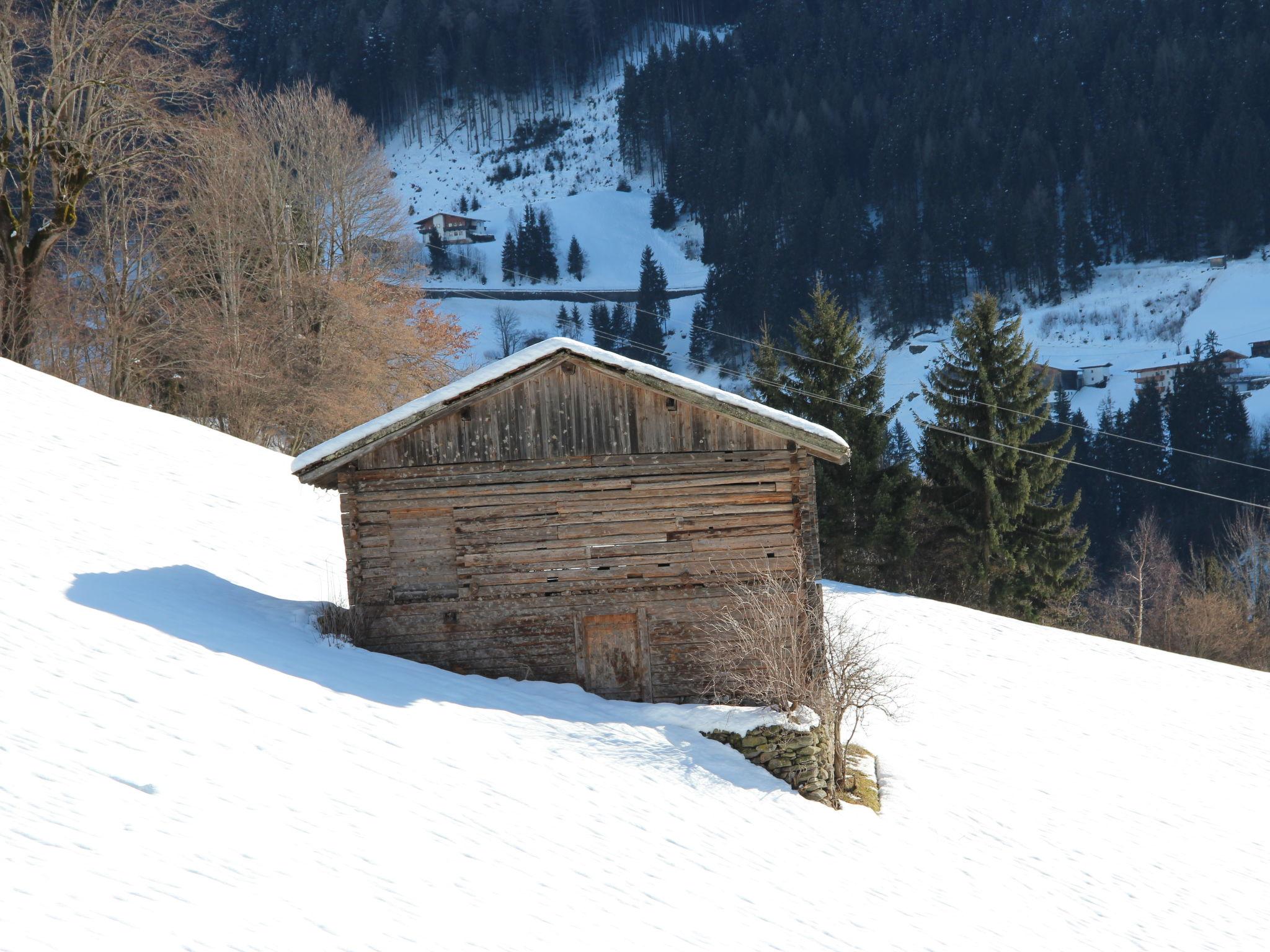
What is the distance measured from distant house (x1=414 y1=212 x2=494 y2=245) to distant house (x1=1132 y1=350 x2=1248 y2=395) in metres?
76.2

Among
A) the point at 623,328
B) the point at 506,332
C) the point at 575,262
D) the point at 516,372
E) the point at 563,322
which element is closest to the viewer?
the point at 516,372

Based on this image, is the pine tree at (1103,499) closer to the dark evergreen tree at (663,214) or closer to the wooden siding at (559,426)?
the wooden siding at (559,426)

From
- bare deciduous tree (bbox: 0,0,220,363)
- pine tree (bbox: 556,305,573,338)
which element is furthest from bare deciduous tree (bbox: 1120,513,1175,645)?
pine tree (bbox: 556,305,573,338)

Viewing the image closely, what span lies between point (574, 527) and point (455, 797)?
539 centimetres

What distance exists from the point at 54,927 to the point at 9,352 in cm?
2516

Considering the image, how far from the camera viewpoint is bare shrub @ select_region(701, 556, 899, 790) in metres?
14.3

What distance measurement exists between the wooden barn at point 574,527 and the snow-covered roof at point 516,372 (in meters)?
0.17

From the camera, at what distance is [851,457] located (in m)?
34.2

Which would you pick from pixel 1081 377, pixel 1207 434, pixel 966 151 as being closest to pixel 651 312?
pixel 1081 377

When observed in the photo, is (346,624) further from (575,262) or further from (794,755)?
(575,262)

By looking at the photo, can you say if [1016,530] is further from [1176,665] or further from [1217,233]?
[1217,233]

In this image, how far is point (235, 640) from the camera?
43.9 ft

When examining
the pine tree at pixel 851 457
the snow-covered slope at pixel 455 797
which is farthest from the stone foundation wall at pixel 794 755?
the pine tree at pixel 851 457

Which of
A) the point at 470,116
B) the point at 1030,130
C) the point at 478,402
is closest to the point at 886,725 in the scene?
the point at 478,402
